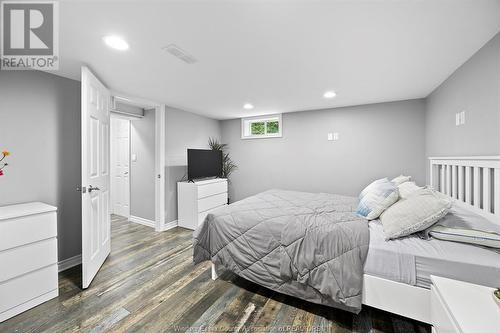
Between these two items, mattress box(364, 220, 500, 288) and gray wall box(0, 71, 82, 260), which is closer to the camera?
mattress box(364, 220, 500, 288)

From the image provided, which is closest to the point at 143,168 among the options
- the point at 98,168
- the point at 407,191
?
the point at 98,168

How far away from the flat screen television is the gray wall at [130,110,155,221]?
2.37 feet

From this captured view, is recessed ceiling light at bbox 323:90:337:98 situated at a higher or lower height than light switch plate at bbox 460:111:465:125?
higher

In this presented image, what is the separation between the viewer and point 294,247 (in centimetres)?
178

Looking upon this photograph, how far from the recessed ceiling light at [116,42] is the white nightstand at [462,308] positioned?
274cm

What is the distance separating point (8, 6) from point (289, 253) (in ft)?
8.75

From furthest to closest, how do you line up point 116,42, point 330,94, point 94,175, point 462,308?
point 330,94
point 94,175
point 116,42
point 462,308

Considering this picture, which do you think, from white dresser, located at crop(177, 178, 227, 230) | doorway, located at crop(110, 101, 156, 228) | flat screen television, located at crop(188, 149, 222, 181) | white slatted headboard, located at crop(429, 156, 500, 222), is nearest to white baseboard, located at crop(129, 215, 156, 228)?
doorway, located at crop(110, 101, 156, 228)

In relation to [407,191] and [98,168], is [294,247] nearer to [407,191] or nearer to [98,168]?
[407,191]

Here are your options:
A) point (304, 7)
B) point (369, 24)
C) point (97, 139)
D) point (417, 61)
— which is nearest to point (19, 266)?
point (97, 139)

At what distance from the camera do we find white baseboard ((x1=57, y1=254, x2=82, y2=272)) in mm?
2440

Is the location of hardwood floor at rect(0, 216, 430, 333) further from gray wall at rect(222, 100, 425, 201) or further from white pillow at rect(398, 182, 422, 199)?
gray wall at rect(222, 100, 425, 201)

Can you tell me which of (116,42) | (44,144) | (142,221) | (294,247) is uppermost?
(116,42)

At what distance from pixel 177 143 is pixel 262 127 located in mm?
1967
